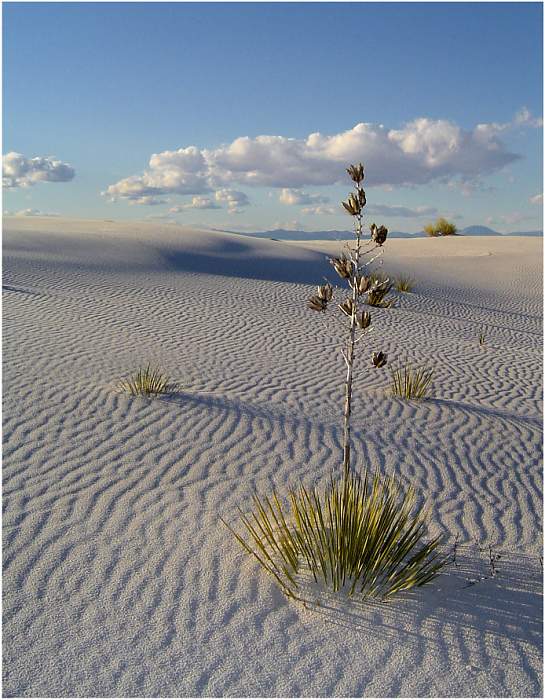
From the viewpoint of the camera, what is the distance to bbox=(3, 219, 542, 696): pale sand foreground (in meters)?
3.50

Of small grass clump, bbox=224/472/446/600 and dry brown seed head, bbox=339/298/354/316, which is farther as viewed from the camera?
dry brown seed head, bbox=339/298/354/316

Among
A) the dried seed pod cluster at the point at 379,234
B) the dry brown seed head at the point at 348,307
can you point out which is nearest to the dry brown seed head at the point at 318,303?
the dry brown seed head at the point at 348,307

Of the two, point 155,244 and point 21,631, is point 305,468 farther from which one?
point 155,244

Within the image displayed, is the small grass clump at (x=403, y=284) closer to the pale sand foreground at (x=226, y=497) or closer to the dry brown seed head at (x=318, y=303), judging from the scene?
the pale sand foreground at (x=226, y=497)

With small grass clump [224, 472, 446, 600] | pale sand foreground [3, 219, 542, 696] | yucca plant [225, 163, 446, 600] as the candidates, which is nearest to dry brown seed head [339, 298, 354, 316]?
yucca plant [225, 163, 446, 600]

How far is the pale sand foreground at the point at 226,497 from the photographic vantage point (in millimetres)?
3502

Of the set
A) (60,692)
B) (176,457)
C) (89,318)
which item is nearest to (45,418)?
(176,457)

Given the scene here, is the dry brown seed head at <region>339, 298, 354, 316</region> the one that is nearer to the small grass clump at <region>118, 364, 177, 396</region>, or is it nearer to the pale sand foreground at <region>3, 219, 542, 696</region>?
the pale sand foreground at <region>3, 219, 542, 696</region>

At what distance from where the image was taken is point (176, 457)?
20.4 ft

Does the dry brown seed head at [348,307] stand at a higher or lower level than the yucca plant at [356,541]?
higher

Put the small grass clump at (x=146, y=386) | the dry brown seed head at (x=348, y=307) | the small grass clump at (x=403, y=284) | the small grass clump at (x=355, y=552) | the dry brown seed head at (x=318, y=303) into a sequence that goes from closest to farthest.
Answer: the small grass clump at (x=355, y=552) < the dry brown seed head at (x=318, y=303) < the dry brown seed head at (x=348, y=307) < the small grass clump at (x=146, y=386) < the small grass clump at (x=403, y=284)

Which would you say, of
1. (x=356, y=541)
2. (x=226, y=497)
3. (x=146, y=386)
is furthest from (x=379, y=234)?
(x=146, y=386)

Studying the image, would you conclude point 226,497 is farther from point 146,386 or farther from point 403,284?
point 403,284

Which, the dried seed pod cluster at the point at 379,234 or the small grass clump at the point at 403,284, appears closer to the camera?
the dried seed pod cluster at the point at 379,234
